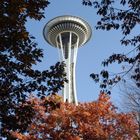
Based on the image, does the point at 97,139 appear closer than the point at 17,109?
No

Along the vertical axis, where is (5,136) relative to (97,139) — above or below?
below

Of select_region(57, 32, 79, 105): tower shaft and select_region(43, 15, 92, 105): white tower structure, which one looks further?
select_region(43, 15, 92, 105): white tower structure

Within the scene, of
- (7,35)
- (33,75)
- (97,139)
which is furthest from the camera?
(97,139)

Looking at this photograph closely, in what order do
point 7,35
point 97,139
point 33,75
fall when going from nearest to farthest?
point 7,35, point 33,75, point 97,139

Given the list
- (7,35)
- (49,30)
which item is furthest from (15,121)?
(49,30)

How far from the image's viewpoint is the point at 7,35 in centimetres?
980

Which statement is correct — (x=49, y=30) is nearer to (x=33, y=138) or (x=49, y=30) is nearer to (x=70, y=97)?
(x=70, y=97)

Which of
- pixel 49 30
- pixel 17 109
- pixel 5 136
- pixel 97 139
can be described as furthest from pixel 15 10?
pixel 49 30

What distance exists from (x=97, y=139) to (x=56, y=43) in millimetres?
60131

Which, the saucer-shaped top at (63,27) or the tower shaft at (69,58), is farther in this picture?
the saucer-shaped top at (63,27)

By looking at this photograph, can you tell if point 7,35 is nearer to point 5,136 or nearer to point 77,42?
point 5,136

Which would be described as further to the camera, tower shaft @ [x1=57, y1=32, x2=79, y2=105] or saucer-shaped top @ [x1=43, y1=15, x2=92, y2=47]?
saucer-shaped top @ [x1=43, y1=15, x2=92, y2=47]

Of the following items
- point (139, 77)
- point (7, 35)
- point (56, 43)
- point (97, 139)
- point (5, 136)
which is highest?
point (56, 43)

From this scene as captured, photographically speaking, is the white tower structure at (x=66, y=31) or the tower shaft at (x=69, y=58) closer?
the tower shaft at (x=69, y=58)
